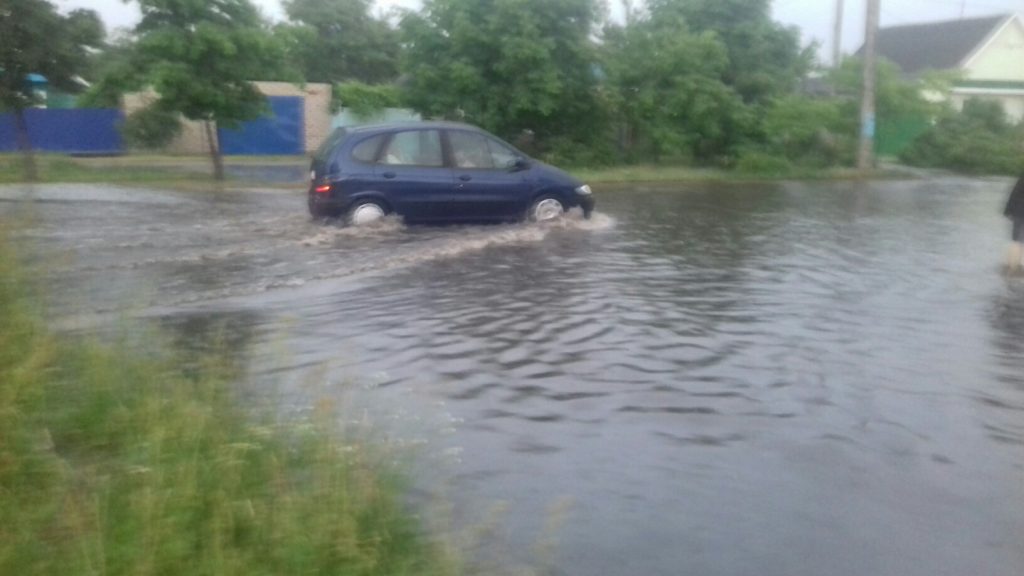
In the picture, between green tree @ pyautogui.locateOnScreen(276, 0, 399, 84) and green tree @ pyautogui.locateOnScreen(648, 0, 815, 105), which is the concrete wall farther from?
green tree @ pyautogui.locateOnScreen(276, 0, 399, 84)

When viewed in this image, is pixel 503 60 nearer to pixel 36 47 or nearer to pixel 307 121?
pixel 36 47

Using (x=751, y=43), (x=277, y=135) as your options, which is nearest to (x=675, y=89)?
(x=751, y=43)

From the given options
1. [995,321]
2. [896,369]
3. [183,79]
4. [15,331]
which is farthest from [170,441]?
[183,79]

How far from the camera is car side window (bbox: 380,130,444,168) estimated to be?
623 inches

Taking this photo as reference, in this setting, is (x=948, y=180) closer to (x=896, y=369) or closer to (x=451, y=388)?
(x=896, y=369)

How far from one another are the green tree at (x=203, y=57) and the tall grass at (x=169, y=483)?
18.2 metres

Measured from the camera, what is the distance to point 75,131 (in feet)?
119

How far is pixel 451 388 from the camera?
809 cm

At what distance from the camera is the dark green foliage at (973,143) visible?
34.8 metres

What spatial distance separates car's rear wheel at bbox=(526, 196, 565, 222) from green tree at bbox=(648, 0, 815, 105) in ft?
50.3

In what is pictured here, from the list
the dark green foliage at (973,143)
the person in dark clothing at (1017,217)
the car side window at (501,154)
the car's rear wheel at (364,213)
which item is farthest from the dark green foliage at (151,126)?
the dark green foliage at (973,143)

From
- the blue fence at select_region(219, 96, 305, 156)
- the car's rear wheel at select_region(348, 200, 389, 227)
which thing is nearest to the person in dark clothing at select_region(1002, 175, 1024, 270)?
the car's rear wheel at select_region(348, 200, 389, 227)

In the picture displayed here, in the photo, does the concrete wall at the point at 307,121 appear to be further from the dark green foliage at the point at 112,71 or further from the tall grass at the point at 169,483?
the tall grass at the point at 169,483

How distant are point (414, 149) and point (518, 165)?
1.51 m
